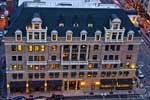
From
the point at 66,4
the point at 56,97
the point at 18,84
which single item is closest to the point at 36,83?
the point at 18,84

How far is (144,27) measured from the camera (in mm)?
195500

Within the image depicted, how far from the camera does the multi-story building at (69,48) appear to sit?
416 ft

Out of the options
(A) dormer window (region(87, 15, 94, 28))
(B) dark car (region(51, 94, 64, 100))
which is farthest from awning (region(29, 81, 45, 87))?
(A) dormer window (region(87, 15, 94, 28))

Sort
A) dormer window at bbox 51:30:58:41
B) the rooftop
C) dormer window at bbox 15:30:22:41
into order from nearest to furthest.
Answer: dormer window at bbox 15:30:22:41, dormer window at bbox 51:30:58:41, the rooftop

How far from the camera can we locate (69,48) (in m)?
129

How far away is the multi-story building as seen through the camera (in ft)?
416

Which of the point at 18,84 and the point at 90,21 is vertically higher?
the point at 90,21

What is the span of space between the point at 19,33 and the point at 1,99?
86.4 ft

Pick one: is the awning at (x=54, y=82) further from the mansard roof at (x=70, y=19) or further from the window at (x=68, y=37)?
the mansard roof at (x=70, y=19)

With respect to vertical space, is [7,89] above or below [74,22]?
below

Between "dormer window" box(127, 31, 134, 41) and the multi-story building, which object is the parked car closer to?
the multi-story building

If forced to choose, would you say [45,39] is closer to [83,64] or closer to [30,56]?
[30,56]

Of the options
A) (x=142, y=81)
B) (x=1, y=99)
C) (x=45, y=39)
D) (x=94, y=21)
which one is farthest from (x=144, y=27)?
(x=1, y=99)

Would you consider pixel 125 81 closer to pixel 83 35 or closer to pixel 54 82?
pixel 83 35
